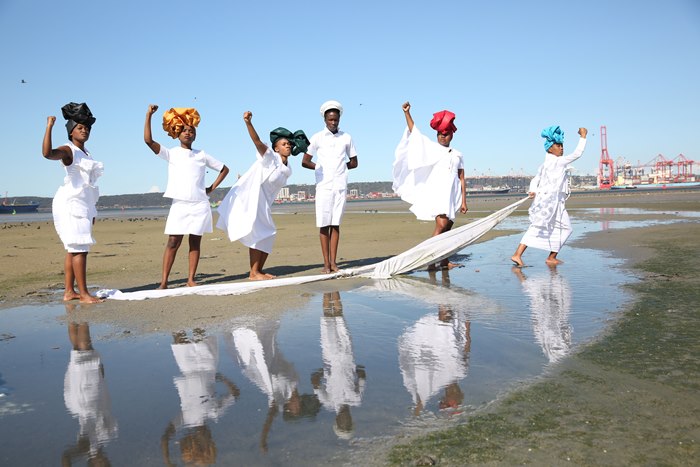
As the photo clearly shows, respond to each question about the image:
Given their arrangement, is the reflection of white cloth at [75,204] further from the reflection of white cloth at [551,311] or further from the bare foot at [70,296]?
the reflection of white cloth at [551,311]

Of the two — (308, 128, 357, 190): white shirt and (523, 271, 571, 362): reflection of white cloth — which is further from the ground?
(308, 128, 357, 190): white shirt

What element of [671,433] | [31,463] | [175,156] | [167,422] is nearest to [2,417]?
[31,463]

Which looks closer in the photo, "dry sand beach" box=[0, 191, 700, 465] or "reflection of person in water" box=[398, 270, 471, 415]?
"dry sand beach" box=[0, 191, 700, 465]

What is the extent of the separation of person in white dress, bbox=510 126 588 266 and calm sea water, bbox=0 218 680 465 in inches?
88.4

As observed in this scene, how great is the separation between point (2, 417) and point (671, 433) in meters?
2.86

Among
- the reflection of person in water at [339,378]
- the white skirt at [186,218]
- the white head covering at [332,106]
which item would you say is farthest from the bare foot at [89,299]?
the white head covering at [332,106]

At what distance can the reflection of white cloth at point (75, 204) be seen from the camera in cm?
572

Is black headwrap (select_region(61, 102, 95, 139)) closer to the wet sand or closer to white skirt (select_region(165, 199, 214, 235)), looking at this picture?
white skirt (select_region(165, 199, 214, 235))

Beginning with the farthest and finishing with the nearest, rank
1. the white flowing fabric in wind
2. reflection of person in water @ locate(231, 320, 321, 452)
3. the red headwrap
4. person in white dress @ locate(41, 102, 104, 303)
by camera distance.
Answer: the red headwrap < the white flowing fabric in wind < person in white dress @ locate(41, 102, 104, 303) < reflection of person in water @ locate(231, 320, 321, 452)

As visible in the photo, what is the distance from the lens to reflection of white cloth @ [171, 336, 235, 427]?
2486 mm

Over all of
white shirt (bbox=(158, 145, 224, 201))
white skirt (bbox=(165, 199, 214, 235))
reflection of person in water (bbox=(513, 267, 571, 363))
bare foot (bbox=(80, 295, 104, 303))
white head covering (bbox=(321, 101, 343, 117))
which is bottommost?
reflection of person in water (bbox=(513, 267, 571, 363))

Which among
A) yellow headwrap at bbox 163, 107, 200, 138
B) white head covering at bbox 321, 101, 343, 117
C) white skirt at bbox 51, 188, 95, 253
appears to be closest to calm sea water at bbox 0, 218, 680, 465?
white skirt at bbox 51, 188, 95, 253

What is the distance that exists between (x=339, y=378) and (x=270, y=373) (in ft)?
1.36

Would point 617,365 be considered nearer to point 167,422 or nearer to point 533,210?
point 167,422
